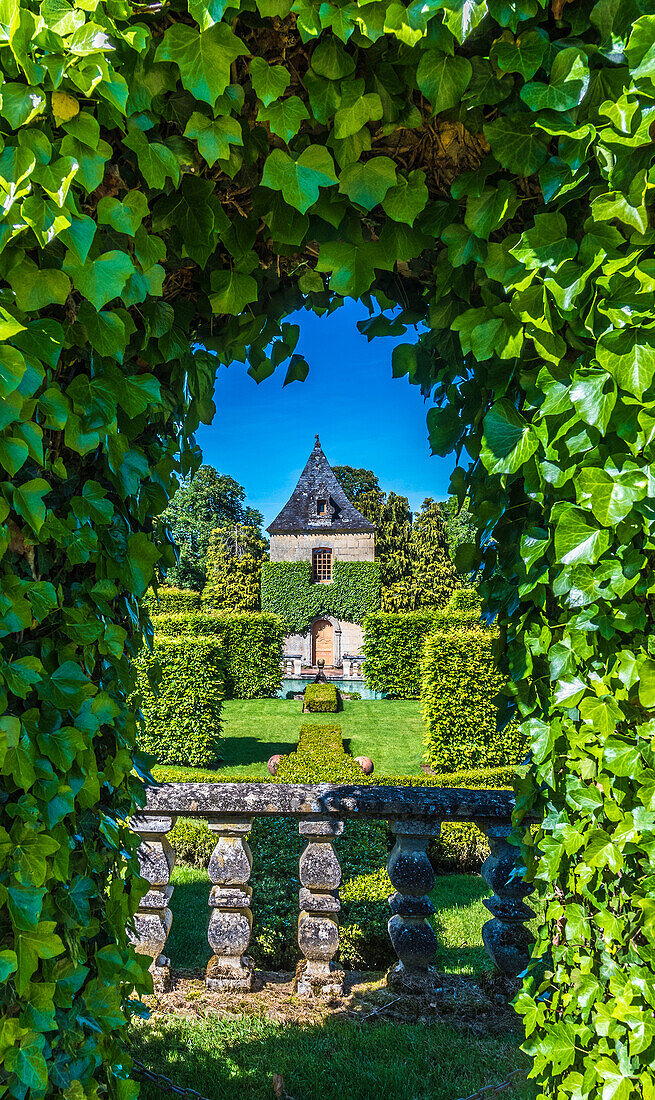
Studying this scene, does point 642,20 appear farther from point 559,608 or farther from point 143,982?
point 143,982

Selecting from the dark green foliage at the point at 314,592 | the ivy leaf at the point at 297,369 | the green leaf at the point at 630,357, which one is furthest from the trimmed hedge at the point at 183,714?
the dark green foliage at the point at 314,592

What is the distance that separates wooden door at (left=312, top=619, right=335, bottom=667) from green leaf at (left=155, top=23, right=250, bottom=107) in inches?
1063

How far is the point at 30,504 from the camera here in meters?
1.16

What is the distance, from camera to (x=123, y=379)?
1.36 meters

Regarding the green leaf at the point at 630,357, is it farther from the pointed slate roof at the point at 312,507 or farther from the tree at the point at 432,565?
the pointed slate roof at the point at 312,507

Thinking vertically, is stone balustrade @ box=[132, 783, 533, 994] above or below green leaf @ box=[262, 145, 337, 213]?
below

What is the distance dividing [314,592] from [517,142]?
84.5ft

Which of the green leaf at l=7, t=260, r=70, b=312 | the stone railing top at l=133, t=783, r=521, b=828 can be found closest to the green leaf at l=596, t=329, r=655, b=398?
the green leaf at l=7, t=260, r=70, b=312

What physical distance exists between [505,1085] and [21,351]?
9.62 feet

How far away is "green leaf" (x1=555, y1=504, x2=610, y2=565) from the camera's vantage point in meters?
1.23

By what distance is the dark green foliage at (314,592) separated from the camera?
26781 mm

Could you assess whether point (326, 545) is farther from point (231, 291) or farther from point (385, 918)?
point (231, 291)

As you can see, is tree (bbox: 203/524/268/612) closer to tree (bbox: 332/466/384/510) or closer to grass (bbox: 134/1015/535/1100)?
tree (bbox: 332/466/384/510)

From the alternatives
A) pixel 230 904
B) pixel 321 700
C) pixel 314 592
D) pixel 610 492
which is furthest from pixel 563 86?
pixel 314 592
